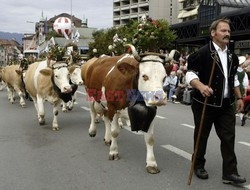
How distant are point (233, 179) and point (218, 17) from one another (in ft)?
81.0

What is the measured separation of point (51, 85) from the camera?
27.1 feet

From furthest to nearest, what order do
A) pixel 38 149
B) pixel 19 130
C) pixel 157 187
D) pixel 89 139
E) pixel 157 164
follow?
pixel 19 130 → pixel 89 139 → pixel 38 149 → pixel 157 164 → pixel 157 187

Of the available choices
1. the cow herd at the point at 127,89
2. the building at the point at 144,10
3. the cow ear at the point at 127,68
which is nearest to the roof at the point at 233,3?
the cow herd at the point at 127,89

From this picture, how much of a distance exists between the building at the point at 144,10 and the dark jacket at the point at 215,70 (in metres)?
74.2

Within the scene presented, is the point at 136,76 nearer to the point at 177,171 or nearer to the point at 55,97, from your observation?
the point at 177,171

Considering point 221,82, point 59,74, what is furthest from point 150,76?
point 59,74

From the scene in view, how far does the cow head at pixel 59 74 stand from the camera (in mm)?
7636

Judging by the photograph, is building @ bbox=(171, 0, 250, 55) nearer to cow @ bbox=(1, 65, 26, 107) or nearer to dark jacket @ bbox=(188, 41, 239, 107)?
cow @ bbox=(1, 65, 26, 107)

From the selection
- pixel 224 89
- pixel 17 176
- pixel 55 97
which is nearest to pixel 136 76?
pixel 224 89

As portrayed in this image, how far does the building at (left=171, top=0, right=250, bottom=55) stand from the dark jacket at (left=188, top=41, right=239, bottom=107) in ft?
68.0

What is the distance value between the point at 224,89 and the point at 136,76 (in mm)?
1223

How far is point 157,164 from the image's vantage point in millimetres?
5223

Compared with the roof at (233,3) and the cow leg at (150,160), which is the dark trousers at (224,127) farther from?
the roof at (233,3)

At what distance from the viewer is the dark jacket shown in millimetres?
4270
